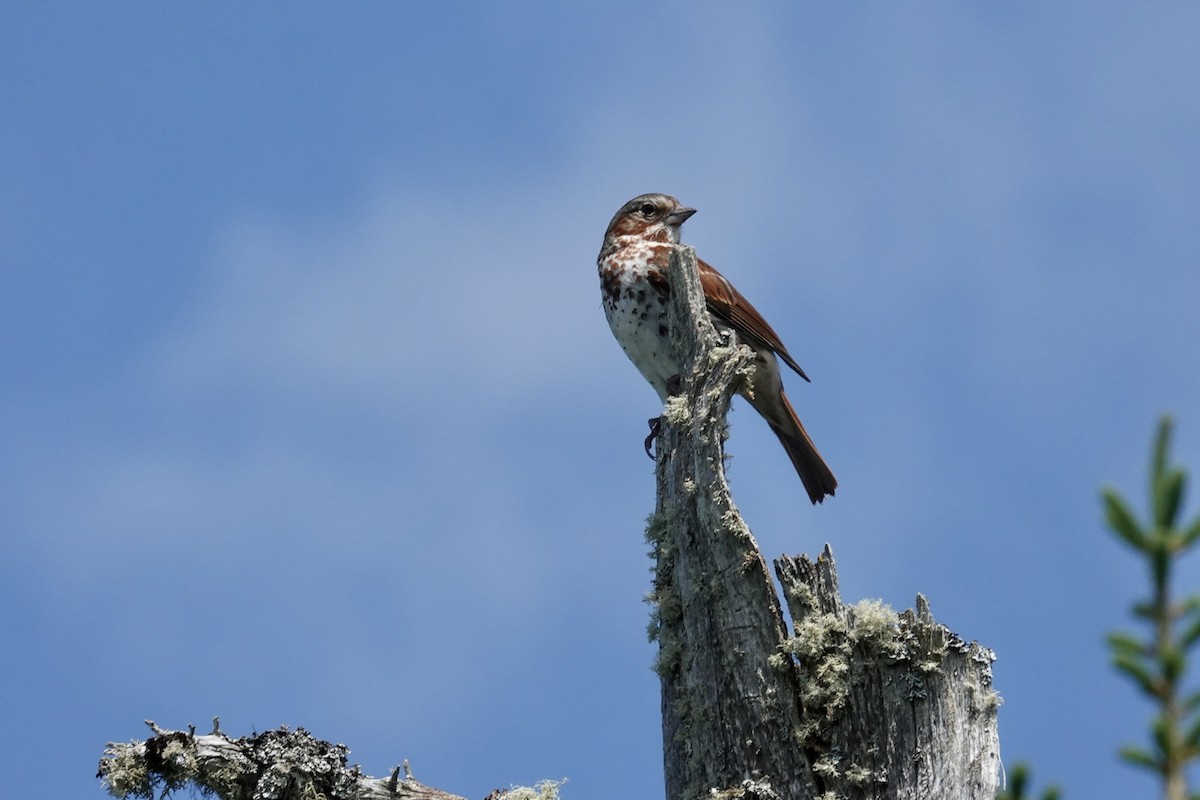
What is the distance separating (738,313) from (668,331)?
0.40 meters

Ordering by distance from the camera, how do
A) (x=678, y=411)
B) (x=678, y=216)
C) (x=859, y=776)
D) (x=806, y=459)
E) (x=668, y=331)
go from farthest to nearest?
(x=678, y=216), (x=806, y=459), (x=668, y=331), (x=678, y=411), (x=859, y=776)

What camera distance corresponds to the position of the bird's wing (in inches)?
249

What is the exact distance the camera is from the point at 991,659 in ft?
12.4

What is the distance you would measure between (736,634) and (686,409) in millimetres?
779

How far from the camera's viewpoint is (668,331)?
244 inches

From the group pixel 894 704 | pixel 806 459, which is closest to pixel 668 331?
pixel 806 459

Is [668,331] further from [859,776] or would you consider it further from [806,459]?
[859,776]

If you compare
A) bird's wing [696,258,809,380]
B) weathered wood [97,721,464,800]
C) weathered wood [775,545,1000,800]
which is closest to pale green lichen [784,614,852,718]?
weathered wood [775,545,1000,800]

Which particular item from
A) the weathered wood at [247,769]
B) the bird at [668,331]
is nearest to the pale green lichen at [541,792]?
the weathered wood at [247,769]

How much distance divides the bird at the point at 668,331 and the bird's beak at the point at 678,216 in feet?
1.88

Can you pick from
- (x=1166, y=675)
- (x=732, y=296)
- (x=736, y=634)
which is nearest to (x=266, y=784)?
(x=736, y=634)

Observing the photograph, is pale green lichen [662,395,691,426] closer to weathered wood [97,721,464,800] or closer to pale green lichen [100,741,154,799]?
weathered wood [97,721,464,800]

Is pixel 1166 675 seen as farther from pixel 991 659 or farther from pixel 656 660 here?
pixel 656 660

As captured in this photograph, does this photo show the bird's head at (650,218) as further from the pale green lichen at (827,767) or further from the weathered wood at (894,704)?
the pale green lichen at (827,767)
